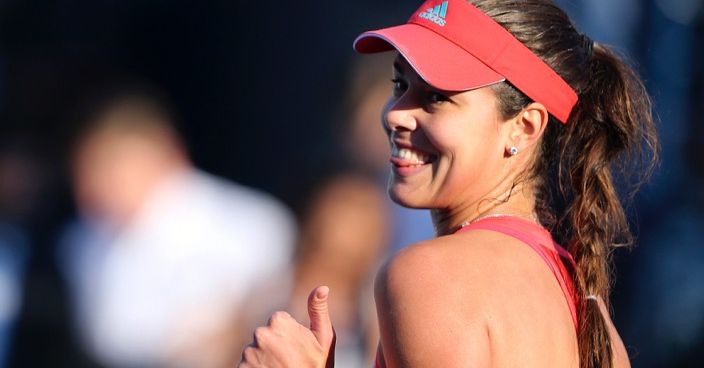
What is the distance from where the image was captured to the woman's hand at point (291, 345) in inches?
74.3

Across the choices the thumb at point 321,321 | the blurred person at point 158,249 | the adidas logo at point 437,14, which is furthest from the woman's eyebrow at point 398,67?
the blurred person at point 158,249

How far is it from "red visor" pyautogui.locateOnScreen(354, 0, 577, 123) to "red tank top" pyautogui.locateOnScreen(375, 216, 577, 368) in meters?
0.24

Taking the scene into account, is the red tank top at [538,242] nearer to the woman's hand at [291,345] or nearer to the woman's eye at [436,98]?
the woman's hand at [291,345]

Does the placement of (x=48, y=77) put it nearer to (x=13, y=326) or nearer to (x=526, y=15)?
(x=13, y=326)

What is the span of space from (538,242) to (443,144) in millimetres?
247

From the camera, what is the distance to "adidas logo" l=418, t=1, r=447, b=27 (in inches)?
81.4

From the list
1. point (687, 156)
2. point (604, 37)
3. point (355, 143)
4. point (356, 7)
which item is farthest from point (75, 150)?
point (687, 156)

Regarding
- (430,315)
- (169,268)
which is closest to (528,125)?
(430,315)

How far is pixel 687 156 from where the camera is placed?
4.00 meters

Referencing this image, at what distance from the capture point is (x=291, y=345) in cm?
190

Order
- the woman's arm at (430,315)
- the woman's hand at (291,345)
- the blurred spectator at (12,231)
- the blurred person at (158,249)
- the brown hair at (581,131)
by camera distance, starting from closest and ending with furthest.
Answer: the woman's arm at (430,315) < the woman's hand at (291,345) < the brown hair at (581,131) < the blurred person at (158,249) < the blurred spectator at (12,231)

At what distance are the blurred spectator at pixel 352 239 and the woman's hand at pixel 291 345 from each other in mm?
1503

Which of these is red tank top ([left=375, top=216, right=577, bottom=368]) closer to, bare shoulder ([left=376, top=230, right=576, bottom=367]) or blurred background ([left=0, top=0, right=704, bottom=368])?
bare shoulder ([left=376, top=230, right=576, bottom=367])

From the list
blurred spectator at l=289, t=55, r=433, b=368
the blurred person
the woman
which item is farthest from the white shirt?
the woman
